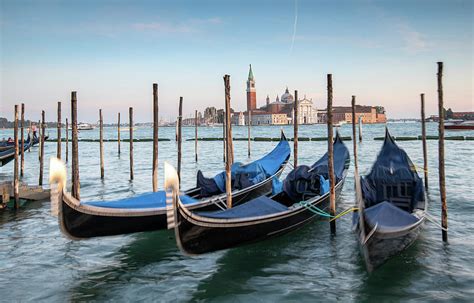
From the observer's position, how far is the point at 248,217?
5.95 metres

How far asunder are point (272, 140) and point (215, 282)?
36.3 m

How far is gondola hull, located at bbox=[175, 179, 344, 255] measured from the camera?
5270 millimetres

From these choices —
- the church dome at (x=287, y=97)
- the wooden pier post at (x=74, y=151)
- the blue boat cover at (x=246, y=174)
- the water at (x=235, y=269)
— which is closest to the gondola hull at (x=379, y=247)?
the water at (x=235, y=269)

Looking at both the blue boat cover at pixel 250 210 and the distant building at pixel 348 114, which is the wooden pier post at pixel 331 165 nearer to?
the blue boat cover at pixel 250 210

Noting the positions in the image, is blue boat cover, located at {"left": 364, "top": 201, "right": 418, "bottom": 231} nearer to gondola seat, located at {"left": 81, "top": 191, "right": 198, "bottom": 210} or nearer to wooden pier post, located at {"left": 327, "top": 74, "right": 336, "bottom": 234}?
wooden pier post, located at {"left": 327, "top": 74, "right": 336, "bottom": 234}

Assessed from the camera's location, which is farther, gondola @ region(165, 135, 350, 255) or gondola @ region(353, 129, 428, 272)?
gondola @ region(165, 135, 350, 255)

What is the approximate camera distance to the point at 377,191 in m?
7.76

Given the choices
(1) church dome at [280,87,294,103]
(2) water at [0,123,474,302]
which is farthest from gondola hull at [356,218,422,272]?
(1) church dome at [280,87,294,103]

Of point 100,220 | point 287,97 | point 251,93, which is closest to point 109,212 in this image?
point 100,220

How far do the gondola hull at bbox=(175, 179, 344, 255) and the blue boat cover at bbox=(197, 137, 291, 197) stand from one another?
7.00ft

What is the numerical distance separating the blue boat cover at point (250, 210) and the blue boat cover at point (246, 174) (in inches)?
82.5

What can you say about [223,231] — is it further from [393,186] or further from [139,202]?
[393,186]

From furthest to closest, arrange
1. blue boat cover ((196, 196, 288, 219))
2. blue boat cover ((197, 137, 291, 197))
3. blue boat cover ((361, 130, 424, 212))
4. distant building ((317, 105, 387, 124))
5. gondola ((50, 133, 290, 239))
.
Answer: distant building ((317, 105, 387, 124)), blue boat cover ((197, 137, 291, 197)), blue boat cover ((361, 130, 424, 212)), blue boat cover ((196, 196, 288, 219)), gondola ((50, 133, 290, 239))

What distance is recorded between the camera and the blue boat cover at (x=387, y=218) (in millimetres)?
5090
